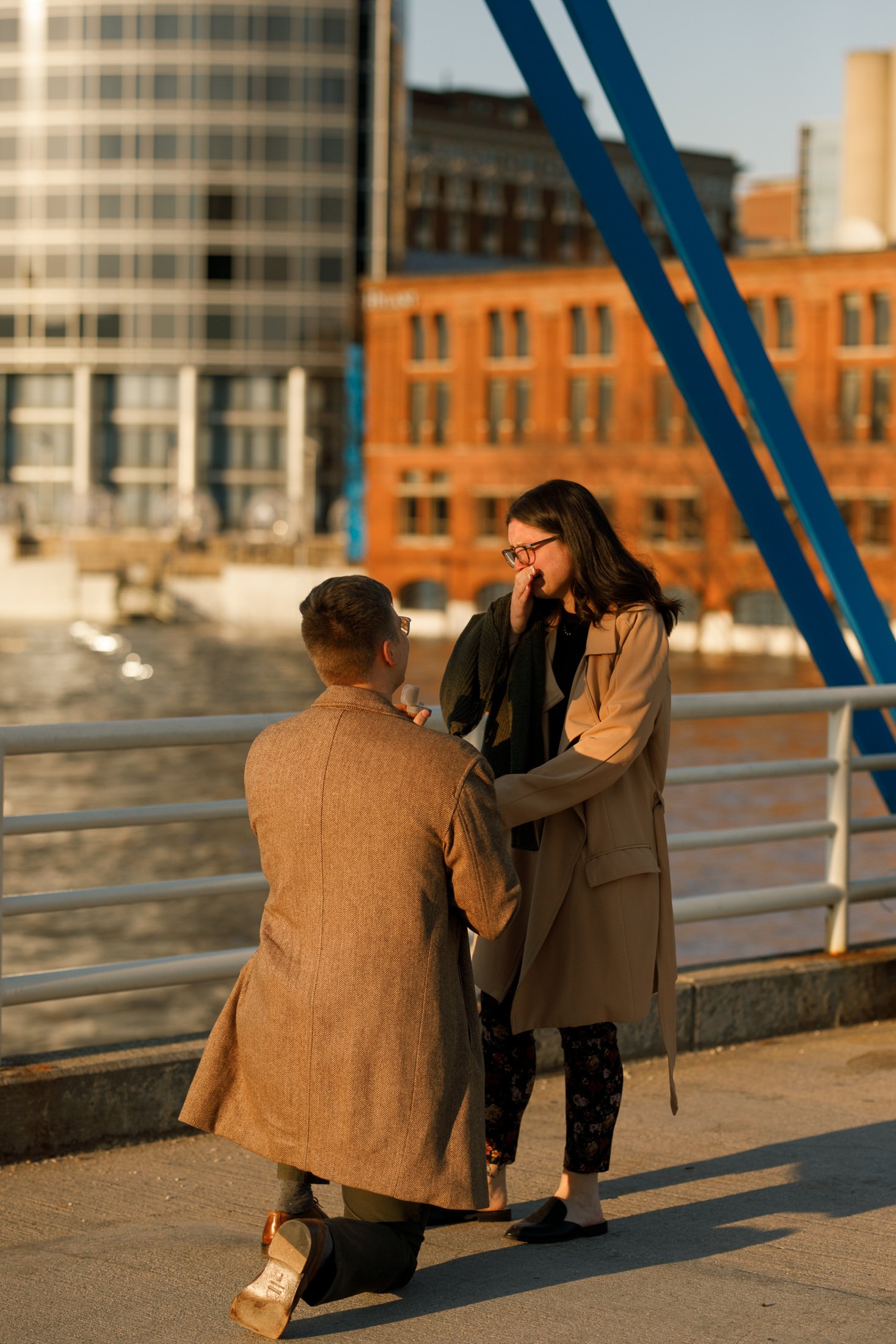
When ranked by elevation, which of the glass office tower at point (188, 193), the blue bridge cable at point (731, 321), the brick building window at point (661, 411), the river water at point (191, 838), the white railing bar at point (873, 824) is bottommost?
the river water at point (191, 838)

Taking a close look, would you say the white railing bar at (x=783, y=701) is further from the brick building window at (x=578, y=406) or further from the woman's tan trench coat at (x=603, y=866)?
the brick building window at (x=578, y=406)

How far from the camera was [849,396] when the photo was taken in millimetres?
74875

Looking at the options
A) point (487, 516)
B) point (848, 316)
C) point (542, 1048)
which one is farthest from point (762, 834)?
point (487, 516)

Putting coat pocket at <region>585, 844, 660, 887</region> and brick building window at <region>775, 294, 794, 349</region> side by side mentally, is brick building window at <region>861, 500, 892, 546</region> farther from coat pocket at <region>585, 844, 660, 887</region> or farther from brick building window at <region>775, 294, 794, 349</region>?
coat pocket at <region>585, 844, 660, 887</region>

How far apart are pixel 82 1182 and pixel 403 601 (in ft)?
260

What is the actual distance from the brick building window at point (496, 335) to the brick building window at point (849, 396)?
51.5 feet

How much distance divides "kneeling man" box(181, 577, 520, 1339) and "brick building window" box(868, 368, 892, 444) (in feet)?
236

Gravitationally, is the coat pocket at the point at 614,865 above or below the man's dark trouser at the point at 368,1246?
above

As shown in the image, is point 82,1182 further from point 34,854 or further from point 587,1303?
point 34,854

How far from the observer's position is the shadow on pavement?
4000 millimetres

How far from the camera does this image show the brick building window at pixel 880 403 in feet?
241

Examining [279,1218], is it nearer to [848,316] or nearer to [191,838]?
[191,838]

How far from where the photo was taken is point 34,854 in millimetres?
28609

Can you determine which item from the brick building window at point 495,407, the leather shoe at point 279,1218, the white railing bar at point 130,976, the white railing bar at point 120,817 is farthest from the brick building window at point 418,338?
the leather shoe at point 279,1218
